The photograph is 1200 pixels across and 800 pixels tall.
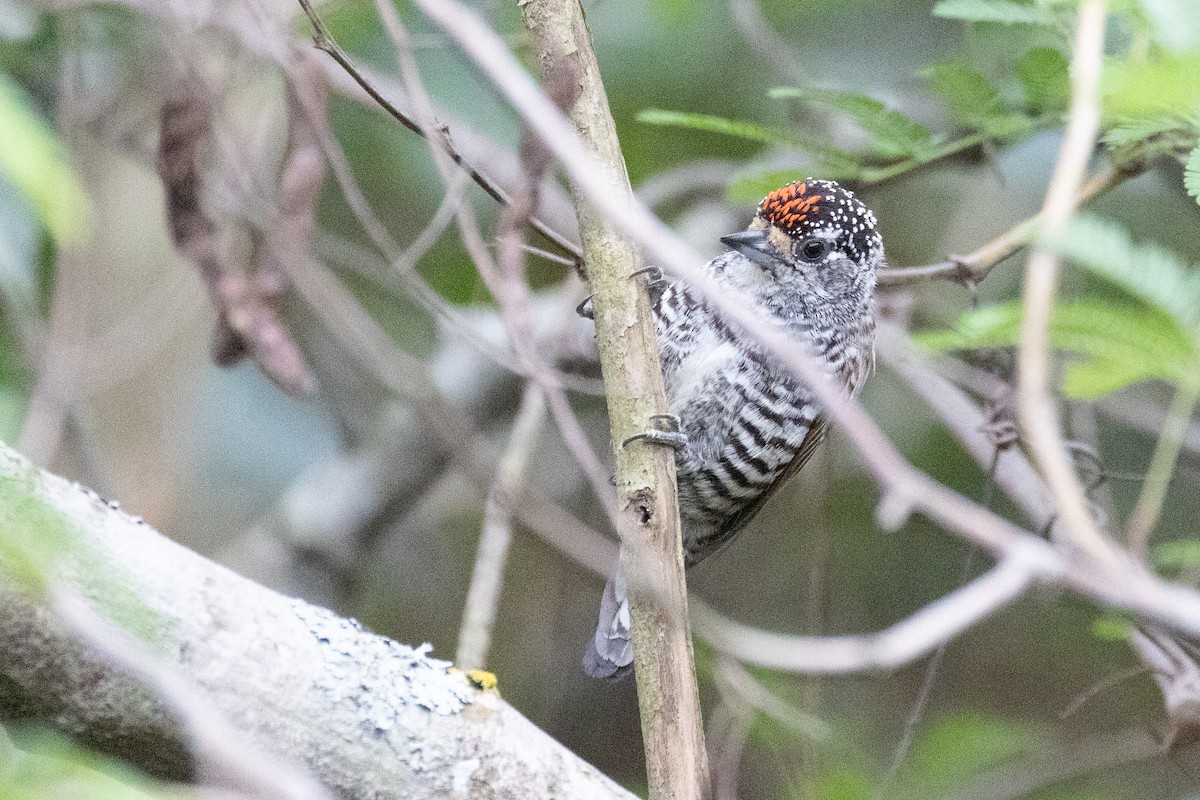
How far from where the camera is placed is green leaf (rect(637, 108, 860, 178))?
8.02ft

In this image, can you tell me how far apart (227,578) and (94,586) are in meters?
0.48

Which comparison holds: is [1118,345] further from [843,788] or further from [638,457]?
[843,788]

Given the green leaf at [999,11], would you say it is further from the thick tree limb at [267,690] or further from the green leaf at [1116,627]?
the thick tree limb at [267,690]

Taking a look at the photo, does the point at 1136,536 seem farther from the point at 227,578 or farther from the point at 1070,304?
the point at 227,578

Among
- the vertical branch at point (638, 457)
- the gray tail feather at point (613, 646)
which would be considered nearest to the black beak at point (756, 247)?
the gray tail feather at point (613, 646)

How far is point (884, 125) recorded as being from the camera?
8.70 feet

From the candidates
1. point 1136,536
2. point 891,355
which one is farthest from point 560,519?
point 1136,536

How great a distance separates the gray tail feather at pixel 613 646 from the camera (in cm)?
290

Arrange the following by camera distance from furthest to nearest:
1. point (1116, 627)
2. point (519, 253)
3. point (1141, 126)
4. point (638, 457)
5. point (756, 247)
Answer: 1. point (756, 247)
2. point (1116, 627)
3. point (519, 253)
4. point (1141, 126)
5. point (638, 457)

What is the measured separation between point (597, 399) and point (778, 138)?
5.62 ft

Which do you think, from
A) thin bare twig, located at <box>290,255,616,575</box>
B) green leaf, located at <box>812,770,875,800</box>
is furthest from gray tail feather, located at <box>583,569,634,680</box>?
green leaf, located at <box>812,770,875,800</box>

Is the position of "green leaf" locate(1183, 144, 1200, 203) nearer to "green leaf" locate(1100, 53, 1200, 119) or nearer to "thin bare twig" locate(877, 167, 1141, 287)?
"thin bare twig" locate(877, 167, 1141, 287)

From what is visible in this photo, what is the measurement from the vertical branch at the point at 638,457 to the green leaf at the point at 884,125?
93cm

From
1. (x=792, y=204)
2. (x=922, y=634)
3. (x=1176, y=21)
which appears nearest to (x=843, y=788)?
(x=792, y=204)
